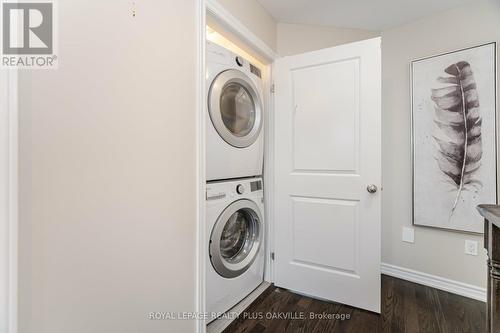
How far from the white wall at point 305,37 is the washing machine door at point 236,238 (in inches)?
56.3

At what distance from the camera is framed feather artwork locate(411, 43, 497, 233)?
5.79 ft

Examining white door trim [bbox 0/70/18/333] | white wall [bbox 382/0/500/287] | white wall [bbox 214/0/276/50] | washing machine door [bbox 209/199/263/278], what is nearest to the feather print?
white wall [bbox 382/0/500/287]

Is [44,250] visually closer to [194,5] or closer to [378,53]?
[194,5]

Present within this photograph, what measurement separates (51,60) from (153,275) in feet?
3.00

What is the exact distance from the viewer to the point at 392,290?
6.45 feet

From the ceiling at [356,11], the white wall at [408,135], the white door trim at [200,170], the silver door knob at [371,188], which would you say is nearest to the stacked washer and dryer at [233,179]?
the white door trim at [200,170]

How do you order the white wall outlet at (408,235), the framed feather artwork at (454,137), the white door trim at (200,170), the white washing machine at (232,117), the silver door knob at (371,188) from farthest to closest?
the white wall outlet at (408,235) < the framed feather artwork at (454,137) < the silver door knob at (371,188) < the white washing machine at (232,117) < the white door trim at (200,170)

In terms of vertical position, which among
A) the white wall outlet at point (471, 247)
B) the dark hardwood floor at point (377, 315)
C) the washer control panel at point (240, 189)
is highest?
the washer control panel at point (240, 189)

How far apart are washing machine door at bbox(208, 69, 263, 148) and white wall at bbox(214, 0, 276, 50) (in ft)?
1.18

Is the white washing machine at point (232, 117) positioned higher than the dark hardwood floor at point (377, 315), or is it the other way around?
the white washing machine at point (232, 117)

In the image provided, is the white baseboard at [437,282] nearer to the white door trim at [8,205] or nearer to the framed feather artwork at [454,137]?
the framed feather artwork at [454,137]

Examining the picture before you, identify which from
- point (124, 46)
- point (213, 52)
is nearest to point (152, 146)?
point (124, 46)

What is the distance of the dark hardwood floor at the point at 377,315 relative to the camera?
1530mm

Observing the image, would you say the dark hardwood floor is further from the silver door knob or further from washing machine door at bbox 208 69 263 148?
washing machine door at bbox 208 69 263 148
